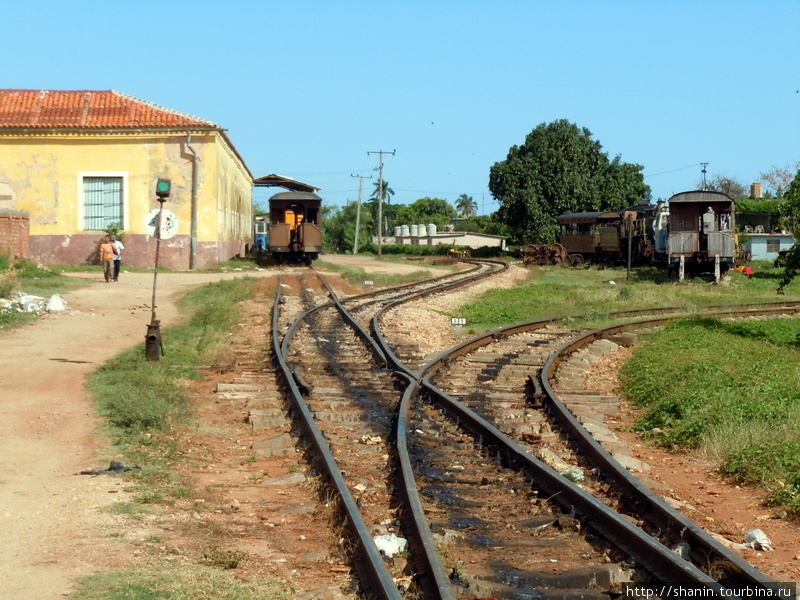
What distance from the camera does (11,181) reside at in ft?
118

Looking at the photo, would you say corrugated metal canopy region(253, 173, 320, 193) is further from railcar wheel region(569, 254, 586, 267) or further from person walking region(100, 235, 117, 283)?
person walking region(100, 235, 117, 283)

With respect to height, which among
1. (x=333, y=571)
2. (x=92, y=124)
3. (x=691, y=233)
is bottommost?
(x=333, y=571)

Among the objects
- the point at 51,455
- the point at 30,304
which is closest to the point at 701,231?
the point at 30,304

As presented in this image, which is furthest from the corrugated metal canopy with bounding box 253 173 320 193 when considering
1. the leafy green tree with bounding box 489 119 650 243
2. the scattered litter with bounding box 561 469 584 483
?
the scattered litter with bounding box 561 469 584 483

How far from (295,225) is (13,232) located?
13.6 metres

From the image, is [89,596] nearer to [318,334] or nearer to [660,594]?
[660,594]

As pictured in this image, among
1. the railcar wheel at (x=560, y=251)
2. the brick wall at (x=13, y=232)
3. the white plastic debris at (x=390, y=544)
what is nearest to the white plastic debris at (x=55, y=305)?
the brick wall at (x=13, y=232)

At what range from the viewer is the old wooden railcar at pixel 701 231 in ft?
108

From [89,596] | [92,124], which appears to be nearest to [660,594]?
[89,596]

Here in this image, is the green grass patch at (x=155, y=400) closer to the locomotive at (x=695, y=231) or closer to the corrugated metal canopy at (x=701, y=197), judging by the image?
the locomotive at (x=695, y=231)

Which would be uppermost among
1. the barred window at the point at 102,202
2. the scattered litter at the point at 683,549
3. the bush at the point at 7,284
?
the barred window at the point at 102,202

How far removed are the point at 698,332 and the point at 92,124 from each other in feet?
84.7

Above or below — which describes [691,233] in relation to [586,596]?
above

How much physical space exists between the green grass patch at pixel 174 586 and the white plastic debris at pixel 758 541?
9.92 feet
